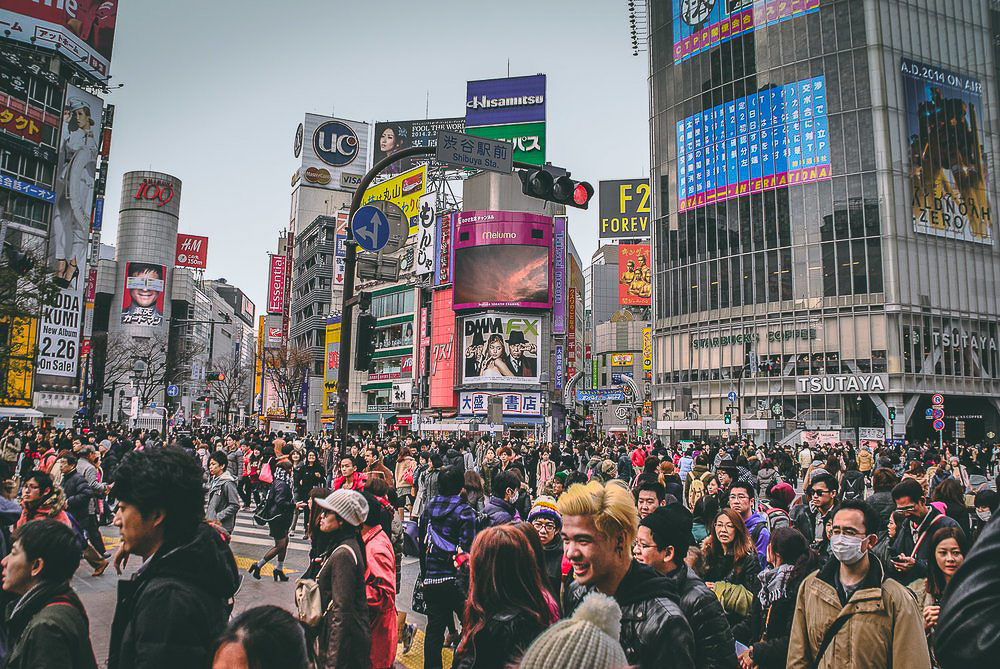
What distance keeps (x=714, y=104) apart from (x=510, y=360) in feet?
91.8

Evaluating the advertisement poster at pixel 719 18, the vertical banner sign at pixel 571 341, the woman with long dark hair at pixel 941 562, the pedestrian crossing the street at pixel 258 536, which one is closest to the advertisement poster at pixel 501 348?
the vertical banner sign at pixel 571 341

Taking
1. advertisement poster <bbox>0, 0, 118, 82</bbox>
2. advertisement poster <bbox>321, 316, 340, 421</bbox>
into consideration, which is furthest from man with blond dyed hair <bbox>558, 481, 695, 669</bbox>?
advertisement poster <bbox>321, 316, 340, 421</bbox>

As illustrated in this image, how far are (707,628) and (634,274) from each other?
104851 mm

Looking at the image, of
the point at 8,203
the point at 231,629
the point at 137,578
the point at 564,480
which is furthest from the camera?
the point at 8,203

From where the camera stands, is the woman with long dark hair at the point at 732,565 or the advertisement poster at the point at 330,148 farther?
the advertisement poster at the point at 330,148

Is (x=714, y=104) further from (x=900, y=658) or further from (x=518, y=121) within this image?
(x=900, y=658)

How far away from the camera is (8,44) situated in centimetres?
4944

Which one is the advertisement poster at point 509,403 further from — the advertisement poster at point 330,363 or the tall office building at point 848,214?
the advertisement poster at point 330,363

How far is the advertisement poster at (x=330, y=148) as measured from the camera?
344 feet

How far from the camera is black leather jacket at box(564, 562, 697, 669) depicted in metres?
2.80

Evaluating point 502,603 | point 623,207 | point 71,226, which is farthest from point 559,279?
point 502,603

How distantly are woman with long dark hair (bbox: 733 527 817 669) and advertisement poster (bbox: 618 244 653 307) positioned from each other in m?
100

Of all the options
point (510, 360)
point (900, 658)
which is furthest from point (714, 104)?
point (900, 658)

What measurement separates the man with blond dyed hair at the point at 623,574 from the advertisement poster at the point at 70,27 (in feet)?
203
